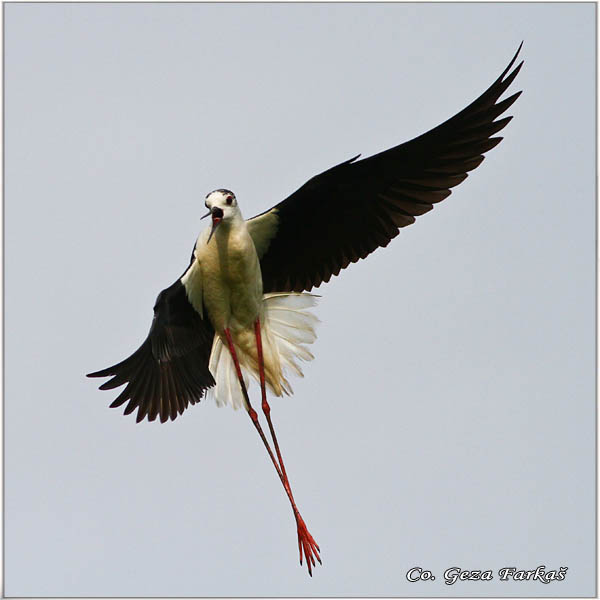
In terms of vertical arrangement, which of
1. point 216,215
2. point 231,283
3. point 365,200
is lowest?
point 231,283

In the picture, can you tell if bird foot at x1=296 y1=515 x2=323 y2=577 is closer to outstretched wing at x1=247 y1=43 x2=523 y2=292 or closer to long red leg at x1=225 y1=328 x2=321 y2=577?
long red leg at x1=225 y1=328 x2=321 y2=577

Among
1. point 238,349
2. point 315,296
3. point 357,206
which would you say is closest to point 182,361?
point 238,349

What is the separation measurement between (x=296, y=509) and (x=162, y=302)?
2.21 m

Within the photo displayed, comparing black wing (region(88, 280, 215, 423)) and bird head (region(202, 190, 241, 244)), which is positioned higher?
bird head (region(202, 190, 241, 244))

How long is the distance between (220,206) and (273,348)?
5.50 feet

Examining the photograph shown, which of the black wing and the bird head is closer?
the bird head

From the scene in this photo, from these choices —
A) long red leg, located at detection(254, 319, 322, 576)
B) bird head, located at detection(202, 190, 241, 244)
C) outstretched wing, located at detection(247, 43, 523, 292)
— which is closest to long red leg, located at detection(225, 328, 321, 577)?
long red leg, located at detection(254, 319, 322, 576)

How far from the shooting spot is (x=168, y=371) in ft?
36.4

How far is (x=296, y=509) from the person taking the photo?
10.2 metres

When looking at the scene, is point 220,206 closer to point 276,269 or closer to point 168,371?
point 276,269

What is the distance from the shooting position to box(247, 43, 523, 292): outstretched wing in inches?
396

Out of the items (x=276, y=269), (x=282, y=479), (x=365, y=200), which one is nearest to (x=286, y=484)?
(x=282, y=479)

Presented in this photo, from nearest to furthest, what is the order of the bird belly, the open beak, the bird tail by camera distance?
the open beak, the bird belly, the bird tail

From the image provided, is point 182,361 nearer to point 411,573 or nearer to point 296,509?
point 296,509
